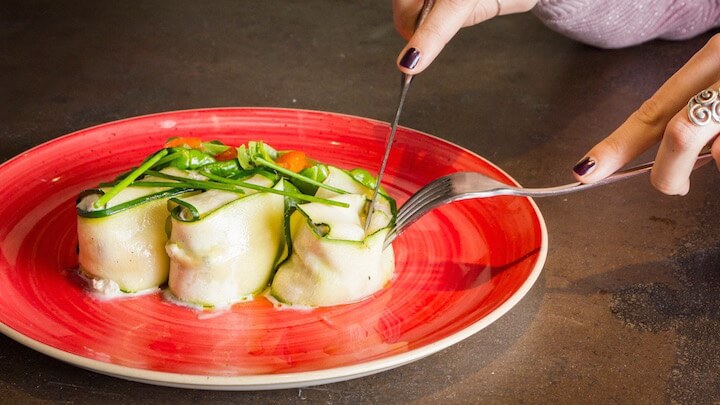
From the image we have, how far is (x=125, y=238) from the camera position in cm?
144

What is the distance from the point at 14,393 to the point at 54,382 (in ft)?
0.18

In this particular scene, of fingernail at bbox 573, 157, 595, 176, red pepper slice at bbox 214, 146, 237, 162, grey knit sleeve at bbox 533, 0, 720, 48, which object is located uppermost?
red pepper slice at bbox 214, 146, 237, 162

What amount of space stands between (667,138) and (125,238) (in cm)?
90

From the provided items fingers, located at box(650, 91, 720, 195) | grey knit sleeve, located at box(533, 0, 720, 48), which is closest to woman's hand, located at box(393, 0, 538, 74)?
fingers, located at box(650, 91, 720, 195)

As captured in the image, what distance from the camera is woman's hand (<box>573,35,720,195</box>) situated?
1.36 meters

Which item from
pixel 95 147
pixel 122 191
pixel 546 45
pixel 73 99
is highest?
pixel 122 191

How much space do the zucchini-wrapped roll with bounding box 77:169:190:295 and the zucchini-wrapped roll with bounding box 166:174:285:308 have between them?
0.12 ft

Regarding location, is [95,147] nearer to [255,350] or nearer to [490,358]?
[255,350]

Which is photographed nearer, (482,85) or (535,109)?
(535,109)

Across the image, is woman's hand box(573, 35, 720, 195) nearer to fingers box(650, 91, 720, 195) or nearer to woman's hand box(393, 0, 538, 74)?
fingers box(650, 91, 720, 195)

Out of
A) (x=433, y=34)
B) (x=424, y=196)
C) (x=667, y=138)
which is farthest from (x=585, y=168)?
(x=433, y=34)

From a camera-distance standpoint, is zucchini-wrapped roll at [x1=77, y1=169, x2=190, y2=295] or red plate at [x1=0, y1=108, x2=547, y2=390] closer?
red plate at [x1=0, y1=108, x2=547, y2=390]

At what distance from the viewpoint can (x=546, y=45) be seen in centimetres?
280

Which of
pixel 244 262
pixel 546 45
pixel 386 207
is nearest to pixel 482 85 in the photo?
pixel 546 45
